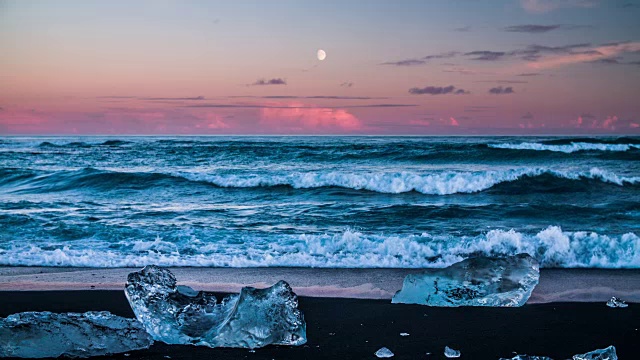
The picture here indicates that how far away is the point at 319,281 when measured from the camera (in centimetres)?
618

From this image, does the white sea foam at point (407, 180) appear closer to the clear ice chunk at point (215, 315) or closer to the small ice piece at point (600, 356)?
the clear ice chunk at point (215, 315)

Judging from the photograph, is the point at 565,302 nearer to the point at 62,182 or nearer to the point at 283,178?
the point at 283,178

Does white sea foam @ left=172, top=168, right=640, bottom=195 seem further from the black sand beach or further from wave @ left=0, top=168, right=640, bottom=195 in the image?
the black sand beach

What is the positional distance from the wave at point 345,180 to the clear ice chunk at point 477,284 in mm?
9786

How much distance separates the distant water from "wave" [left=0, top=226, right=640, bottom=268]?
0.02 m

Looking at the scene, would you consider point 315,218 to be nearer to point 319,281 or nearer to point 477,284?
point 319,281

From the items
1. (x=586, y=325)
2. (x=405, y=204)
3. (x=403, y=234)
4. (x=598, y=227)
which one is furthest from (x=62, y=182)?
(x=586, y=325)

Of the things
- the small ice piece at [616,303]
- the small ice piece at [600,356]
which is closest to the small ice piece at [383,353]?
the small ice piece at [600,356]

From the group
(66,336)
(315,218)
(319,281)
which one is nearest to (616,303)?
(319,281)

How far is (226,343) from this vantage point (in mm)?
3871

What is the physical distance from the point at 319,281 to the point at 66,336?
3051 millimetres

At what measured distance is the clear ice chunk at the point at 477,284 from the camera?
492 cm

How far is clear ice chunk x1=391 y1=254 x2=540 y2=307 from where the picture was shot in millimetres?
4922

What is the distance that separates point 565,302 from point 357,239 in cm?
336
